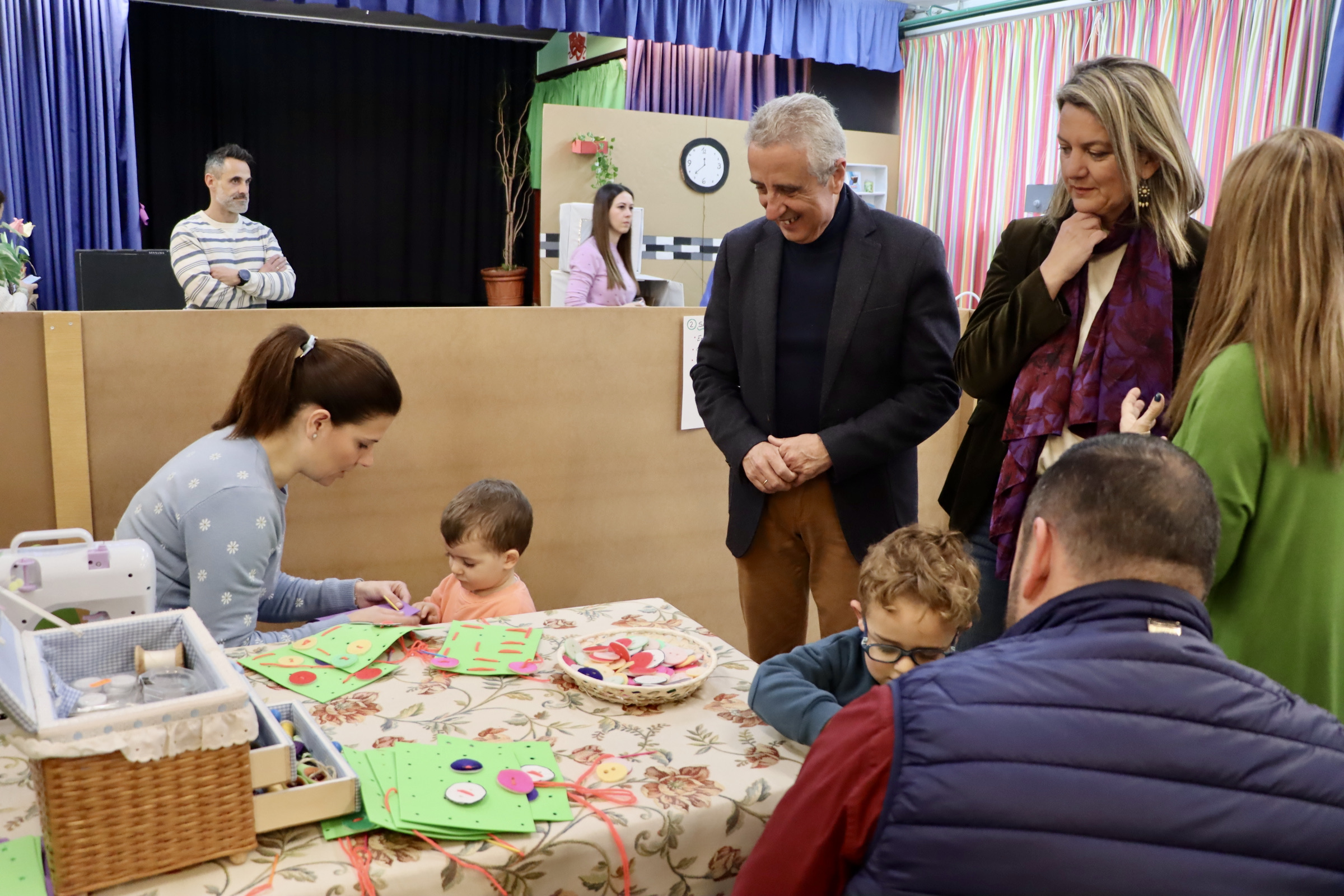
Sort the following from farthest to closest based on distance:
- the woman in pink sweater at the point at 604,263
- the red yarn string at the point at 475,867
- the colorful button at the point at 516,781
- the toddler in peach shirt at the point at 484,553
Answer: the woman in pink sweater at the point at 604,263 < the toddler in peach shirt at the point at 484,553 < the colorful button at the point at 516,781 < the red yarn string at the point at 475,867

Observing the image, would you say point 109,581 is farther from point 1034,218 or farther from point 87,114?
point 87,114

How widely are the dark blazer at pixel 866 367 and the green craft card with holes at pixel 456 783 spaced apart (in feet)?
3.26

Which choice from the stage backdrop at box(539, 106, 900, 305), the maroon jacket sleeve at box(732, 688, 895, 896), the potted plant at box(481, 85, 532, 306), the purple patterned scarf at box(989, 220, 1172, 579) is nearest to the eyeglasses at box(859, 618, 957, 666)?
the purple patterned scarf at box(989, 220, 1172, 579)

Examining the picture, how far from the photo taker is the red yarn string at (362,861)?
0.94 m

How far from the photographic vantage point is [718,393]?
7.08 ft

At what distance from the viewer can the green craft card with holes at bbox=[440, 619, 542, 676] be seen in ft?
4.72

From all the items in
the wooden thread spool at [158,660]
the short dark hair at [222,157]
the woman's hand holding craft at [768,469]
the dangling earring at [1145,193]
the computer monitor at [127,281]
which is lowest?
the wooden thread spool at [158,660]

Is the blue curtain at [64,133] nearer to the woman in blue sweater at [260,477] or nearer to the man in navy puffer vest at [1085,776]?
the woman in blue sweater at [260,477]

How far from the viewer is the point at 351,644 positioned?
1493 millimetres

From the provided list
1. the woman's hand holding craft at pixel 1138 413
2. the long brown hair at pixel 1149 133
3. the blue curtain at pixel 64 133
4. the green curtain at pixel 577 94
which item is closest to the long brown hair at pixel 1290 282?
the woman's hand holding craft at pixel 1138 413

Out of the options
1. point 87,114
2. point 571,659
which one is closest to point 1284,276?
point 571,659

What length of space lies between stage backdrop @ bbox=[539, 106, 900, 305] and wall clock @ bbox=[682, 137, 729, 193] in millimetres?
31

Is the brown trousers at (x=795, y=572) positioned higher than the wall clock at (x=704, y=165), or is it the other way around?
the wall clock at (x=704, y=165)

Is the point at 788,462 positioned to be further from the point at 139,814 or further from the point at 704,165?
the point at 704,165
